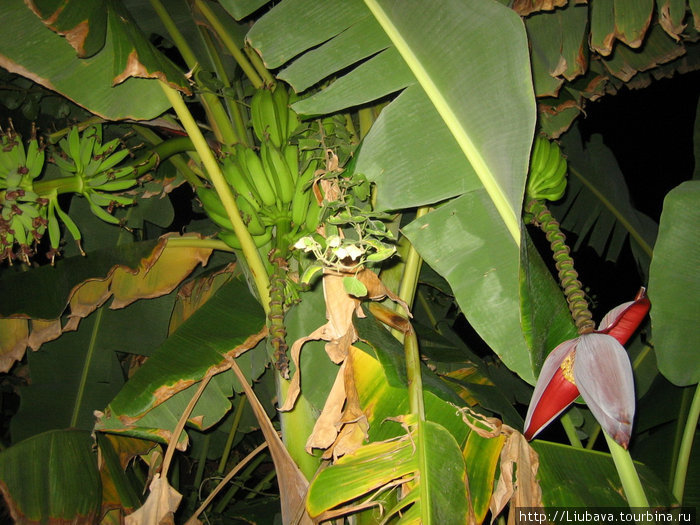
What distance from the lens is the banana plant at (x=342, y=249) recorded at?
71cm

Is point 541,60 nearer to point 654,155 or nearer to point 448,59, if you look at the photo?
point 448,59

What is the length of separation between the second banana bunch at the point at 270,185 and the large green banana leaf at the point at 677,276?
672 mm

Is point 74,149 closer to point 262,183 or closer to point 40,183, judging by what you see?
point 40,183

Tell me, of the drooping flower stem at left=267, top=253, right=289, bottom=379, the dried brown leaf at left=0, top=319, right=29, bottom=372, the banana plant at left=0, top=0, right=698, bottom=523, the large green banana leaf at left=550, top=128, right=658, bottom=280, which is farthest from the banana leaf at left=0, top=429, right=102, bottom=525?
the large green banana leaf at left=550, top=128, right=658, bottom=280

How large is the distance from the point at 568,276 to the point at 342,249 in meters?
0.34

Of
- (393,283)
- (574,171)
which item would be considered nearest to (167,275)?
(393,283)

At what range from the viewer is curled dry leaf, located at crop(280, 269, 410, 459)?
0.77m

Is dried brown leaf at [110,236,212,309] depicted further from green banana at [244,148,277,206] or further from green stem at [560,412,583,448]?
green stem at [560,412,583,448]

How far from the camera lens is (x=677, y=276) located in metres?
0.86

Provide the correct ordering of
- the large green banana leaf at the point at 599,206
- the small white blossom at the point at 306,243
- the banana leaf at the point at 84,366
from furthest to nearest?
the large green banana leaf at the point at 599,206 < the banana leaf at the point at 84,366 < the small white blossom at the point at 306,243

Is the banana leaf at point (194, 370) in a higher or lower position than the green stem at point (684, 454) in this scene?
higher

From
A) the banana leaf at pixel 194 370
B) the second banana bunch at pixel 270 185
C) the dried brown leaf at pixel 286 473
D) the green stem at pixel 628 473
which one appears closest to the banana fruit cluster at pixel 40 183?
the second banana bunch at pixel 270 185

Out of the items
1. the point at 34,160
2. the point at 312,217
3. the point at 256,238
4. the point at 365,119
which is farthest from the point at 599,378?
the point at 34,160

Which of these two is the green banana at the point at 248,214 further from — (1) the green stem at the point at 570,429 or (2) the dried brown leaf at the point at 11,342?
(1) the green stem at the point at 570,429
